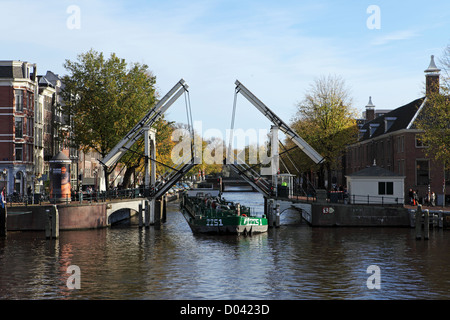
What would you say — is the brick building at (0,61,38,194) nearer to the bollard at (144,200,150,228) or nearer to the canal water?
the bollard at (144,200,150,228)

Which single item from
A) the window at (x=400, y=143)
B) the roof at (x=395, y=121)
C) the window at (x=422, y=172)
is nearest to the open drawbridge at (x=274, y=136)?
the roof at (x=395, y=121)

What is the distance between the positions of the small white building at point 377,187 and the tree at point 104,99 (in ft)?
81.2

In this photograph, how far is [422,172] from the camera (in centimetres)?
6506

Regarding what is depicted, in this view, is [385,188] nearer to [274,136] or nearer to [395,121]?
[274,136]

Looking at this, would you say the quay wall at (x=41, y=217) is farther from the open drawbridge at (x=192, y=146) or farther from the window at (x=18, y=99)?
the window at (x=18, y=99)

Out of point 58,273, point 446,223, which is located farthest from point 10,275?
point 446,223

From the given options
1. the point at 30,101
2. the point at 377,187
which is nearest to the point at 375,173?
the point at 377,187

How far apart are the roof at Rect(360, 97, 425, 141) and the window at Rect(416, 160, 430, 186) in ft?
14.3

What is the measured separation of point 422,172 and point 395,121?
447 inches

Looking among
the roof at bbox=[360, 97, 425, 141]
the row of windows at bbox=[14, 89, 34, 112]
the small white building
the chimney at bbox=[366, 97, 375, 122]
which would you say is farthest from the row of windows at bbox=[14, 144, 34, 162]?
the chimney at bbox=[366, 97, 375, 122]

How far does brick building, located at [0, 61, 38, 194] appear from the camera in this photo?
2574 inches

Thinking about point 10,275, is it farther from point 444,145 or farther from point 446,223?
point 444,145
